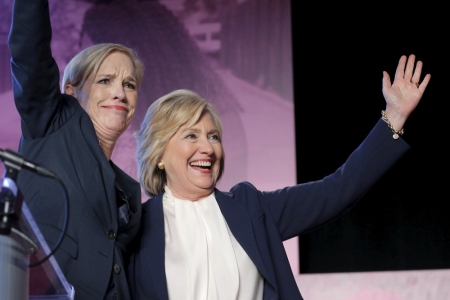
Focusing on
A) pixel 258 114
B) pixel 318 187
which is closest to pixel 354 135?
pixel 258 114

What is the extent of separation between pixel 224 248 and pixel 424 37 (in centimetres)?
281

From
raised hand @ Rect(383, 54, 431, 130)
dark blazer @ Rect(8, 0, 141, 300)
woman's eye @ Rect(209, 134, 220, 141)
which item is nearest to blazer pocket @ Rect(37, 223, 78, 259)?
dark blazer @ Rect(8, 0, 141, 300)

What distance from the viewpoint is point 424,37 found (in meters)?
4.45

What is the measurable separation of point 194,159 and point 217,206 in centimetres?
18

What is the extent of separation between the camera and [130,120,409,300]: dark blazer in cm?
213

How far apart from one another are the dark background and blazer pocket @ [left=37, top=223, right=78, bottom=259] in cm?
261

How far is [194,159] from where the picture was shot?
7.70ft

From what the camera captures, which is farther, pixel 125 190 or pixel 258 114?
pixel 258 114

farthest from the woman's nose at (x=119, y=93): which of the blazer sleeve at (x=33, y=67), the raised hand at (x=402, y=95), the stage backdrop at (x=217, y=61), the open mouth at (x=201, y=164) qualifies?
the stage backdrop at (x=217, y=61)

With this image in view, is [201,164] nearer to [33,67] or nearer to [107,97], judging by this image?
[107,97]

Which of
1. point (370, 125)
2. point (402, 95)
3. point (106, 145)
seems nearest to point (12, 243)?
point (106, 145)

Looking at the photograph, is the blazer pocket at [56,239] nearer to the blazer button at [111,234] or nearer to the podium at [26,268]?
the blazer button at [111,234]

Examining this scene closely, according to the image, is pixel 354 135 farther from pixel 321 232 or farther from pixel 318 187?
pixel 318 187

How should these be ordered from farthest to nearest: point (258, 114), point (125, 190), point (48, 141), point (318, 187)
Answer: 1. point (258, 114)
2. point (318, 187)
3. point (125, 190)
4. point (48, 141)
